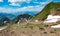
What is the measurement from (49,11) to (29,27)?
1486 mm

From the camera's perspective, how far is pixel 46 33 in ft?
30.3

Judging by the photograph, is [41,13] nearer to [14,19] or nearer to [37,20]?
[37,20]

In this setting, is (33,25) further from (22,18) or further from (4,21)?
(4,21)

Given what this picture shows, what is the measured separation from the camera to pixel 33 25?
9992 mm

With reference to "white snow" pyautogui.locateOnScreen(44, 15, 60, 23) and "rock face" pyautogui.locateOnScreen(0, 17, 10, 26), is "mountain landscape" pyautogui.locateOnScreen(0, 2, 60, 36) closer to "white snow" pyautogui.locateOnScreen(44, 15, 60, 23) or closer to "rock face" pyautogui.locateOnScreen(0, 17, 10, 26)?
"rock face" pyautogui.locateOnScreen(0, 17, 10, 26)

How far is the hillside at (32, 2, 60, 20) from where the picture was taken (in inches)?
416

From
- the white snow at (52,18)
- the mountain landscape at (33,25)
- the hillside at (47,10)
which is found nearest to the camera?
the mountain landscape at (33,25)

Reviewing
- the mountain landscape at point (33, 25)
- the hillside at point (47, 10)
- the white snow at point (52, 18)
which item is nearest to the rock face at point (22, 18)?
the mountain landscape at point (33, 25)

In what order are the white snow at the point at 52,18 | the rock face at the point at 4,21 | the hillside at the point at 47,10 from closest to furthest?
the white snow at the point at 52,18
the hillside at the point at 47,10
the rock face at the point at 4,21

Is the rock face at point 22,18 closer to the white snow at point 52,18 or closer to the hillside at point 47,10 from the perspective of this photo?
the hillside at point 47,10

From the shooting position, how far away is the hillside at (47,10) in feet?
34.7

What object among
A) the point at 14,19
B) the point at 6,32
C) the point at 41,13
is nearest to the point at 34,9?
the point at 41,13

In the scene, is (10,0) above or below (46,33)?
above

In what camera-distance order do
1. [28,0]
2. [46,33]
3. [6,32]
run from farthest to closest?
[28,0]
[6,32]
[46,33]
